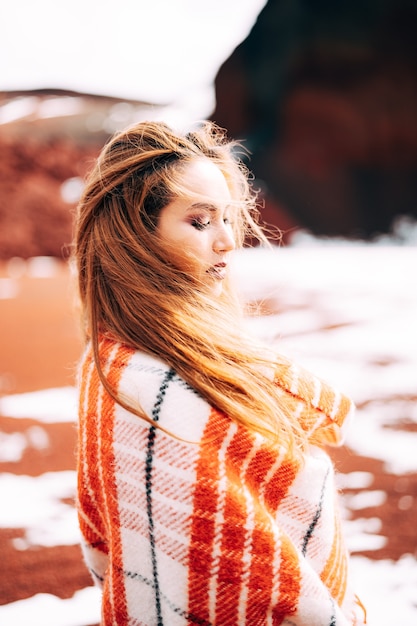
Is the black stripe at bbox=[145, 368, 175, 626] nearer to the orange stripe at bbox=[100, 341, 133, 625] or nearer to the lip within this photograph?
the orange stripe at bbox=[100, 341, 133, 625]

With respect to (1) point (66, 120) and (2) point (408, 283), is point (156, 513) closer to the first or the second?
(2) point (408, 283)

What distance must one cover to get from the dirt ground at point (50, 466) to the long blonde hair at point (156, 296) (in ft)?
0.98

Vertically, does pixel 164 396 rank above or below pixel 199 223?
below

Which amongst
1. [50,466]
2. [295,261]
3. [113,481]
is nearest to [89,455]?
[113,481]

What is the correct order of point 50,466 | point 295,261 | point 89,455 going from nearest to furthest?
point 89,455 → point 50,466 → point 295,261

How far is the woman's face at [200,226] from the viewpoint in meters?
0.87

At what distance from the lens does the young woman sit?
2.51ft

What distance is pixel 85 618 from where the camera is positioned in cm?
159

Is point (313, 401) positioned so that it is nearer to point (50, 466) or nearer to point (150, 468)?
point (150, 468)

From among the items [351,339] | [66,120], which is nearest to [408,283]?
[351,339]

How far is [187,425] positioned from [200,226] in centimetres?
29

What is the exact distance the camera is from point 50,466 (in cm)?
253

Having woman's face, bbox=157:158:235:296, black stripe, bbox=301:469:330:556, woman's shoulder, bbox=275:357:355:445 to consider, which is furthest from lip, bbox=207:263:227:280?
black stripe, bbox=301:469:330:556

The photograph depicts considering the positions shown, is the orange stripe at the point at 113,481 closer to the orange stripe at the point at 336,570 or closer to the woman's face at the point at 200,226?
the woman's face at the point at 200,226
